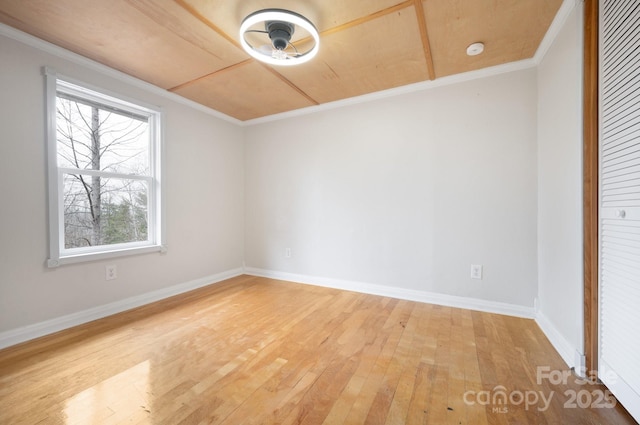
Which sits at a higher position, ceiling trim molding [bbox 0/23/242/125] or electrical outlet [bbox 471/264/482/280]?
ceiling trim molding [bbox 0/23/242/125]

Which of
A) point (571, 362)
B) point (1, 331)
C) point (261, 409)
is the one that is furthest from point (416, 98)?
point (1, 331)

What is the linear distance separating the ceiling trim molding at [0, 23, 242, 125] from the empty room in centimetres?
1

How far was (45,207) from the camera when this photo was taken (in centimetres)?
211

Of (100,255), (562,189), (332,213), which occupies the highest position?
(562,189)

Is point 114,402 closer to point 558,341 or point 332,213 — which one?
point 332,213

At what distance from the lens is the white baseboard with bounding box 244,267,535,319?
244 centimetres

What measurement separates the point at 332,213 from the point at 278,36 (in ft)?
6.66

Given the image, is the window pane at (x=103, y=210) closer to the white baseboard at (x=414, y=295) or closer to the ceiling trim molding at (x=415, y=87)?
the white baseboard at (x=414, y=295)

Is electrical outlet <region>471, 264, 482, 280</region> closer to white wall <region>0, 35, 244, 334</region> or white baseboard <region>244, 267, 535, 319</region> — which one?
white baseboard <region>244, 267, 535, 319</region>

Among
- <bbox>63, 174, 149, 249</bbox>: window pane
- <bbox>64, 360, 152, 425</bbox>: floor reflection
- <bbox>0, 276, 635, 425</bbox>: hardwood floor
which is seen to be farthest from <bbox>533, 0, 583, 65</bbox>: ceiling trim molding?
<bbox>63, 174, 149, 249</bbox>: window pane

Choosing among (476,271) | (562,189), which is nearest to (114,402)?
(476,271)

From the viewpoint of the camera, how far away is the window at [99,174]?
7.24 feet

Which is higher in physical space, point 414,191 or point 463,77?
point 463,77

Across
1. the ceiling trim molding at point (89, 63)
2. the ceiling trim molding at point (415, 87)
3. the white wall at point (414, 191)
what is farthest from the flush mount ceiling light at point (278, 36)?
the ceiling trim molding at point (89, 63)
